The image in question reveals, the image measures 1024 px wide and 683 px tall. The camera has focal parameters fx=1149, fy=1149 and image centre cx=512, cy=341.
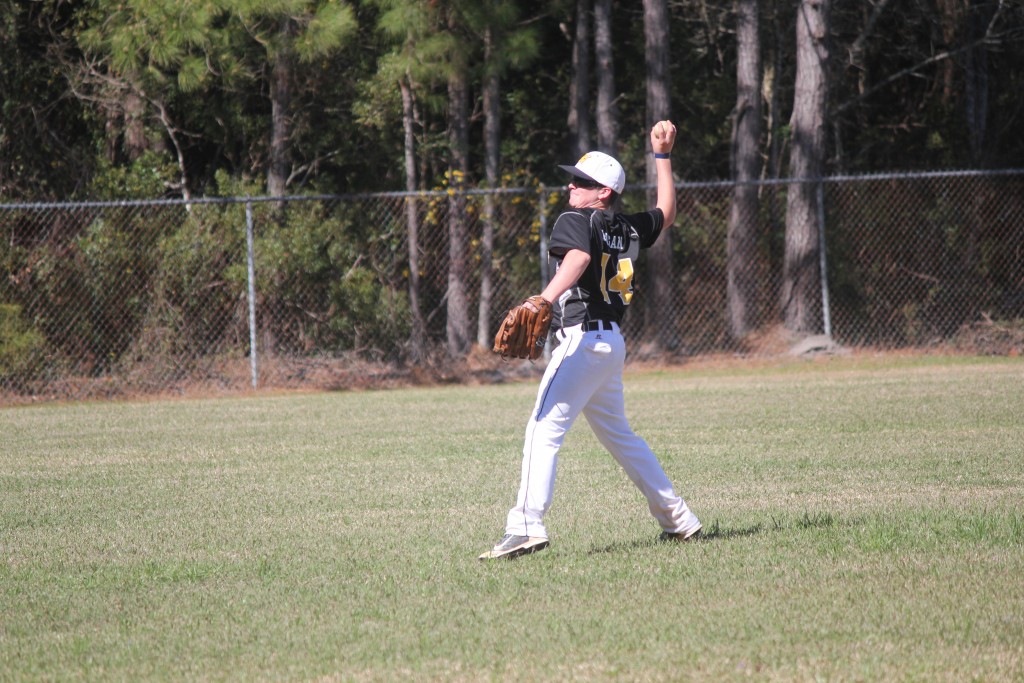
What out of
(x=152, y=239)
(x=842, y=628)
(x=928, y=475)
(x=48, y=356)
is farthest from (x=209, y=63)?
(x=842, y=628)

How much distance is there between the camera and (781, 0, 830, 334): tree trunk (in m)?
17.7

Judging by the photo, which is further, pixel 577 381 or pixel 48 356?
pixel 48 356

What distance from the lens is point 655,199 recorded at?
752 inches

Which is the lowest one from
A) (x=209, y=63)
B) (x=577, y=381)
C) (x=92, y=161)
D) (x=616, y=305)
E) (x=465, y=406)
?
(x=465, y=406)

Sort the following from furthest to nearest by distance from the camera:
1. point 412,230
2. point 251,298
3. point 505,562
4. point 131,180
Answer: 1. point 131,180
2. point 412,230
3. point 251,298
4. point 505,562

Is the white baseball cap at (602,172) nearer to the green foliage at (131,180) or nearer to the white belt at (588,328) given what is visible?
the white belt at (588,328)

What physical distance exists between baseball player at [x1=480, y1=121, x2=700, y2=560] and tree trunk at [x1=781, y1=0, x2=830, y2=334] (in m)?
12.3

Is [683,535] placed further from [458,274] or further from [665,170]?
[458,274]

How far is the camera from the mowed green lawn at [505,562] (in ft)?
13.3

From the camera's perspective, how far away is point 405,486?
773 centimetres

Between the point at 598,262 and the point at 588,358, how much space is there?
0.47 metres

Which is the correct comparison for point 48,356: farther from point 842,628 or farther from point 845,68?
point 845,68

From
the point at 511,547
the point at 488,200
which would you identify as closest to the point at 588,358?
the point at 511,547

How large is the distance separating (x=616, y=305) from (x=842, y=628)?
2036mm
